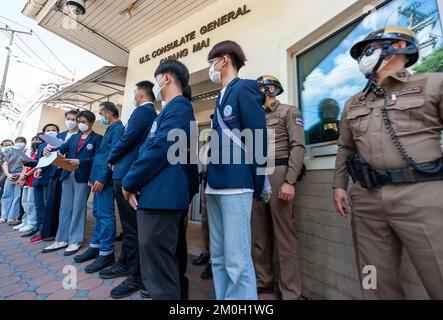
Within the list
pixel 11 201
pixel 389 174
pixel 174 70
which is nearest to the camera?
pixel 389 174

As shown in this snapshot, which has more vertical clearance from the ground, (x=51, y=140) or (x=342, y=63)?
(x=342, y=63)

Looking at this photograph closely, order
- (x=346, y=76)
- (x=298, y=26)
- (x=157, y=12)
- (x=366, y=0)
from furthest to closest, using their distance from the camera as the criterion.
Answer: (x=157, y=12) < (x=298, y=26) < (x=346, y=76) < (x=366, y=0)

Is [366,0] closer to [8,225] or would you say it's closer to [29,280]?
[29,280]

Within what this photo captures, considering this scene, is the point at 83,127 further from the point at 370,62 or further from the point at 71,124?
the point at 370,62

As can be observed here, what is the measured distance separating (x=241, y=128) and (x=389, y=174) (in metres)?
0.85

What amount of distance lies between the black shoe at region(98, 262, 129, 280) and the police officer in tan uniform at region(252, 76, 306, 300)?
1.39 metres

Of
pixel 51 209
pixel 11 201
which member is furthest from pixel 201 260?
pixel 11 201

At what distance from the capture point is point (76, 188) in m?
2.87

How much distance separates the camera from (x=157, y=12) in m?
3.81

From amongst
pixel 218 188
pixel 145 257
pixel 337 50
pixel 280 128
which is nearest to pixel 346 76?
pixel 337 50

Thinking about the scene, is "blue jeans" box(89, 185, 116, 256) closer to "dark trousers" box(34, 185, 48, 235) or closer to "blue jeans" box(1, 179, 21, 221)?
"dark trousers" box(34, 185, 48, 235)

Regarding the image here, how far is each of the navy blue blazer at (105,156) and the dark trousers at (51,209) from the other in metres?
1.20

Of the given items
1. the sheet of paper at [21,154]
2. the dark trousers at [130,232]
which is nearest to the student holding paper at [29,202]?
the sheet of paper at [21,154]
